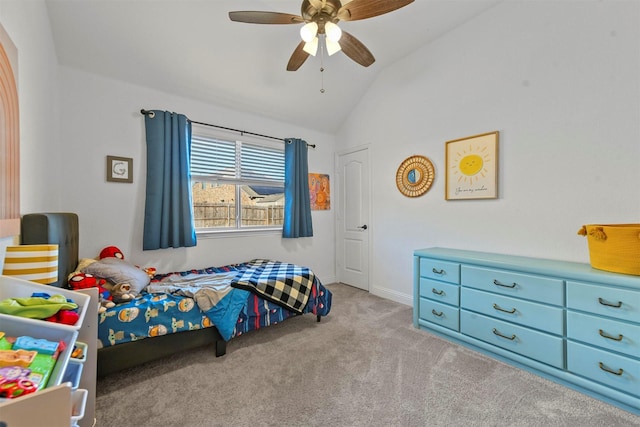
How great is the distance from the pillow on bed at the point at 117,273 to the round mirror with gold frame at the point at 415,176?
2.81m

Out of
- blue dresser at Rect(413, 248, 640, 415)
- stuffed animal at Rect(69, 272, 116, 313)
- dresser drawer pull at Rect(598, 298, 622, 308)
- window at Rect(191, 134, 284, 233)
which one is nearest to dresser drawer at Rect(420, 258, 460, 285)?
blue dresser at Rect(413, 248, 640, 415)

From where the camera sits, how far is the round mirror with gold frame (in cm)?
292

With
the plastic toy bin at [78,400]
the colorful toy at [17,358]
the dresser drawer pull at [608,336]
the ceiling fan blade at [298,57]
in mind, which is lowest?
the dresser drawer pull at [608,336]

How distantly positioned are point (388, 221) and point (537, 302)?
1.76 meters

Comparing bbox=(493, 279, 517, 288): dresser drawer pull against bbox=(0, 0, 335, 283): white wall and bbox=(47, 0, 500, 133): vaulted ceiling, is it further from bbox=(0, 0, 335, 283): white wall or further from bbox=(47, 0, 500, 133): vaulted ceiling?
bbox=(0, 0, 335, 283): white wall

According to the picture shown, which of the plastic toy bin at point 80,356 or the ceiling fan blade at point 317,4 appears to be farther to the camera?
the ceiling fan blade at point 317,4

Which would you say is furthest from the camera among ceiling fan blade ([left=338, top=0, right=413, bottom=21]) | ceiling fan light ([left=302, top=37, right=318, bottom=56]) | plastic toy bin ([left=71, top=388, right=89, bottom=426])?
ceiling fan light ([left=302, top=37, right=318, bottom=56])

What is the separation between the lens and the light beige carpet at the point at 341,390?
1.45m

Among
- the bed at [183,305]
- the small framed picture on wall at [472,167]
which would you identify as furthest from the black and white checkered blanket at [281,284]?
the small framed picture on wall at [472,167]

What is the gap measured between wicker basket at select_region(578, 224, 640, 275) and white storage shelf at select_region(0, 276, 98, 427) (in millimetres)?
2571

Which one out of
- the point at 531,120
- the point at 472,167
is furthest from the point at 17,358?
the point at 531,120

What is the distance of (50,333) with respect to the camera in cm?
81

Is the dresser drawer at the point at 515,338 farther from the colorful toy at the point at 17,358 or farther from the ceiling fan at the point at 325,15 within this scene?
the colorful toy at the point at 17,358

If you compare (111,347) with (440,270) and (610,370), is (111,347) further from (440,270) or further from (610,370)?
(610,370)
